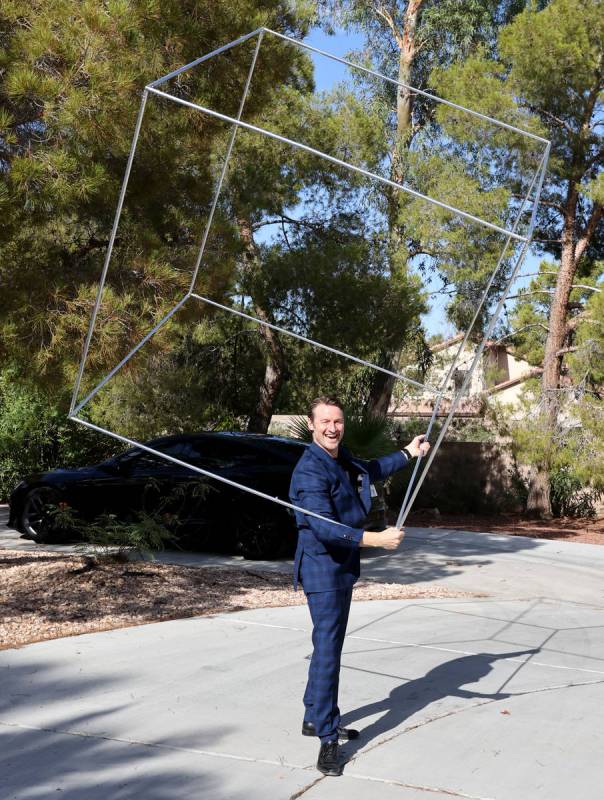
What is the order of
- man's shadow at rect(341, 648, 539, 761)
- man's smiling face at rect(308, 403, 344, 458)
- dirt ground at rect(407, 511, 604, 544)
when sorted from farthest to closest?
dirt ground at rect(407, 511, 604, 544), man's shadow at rect(341, 648, 539, 761), man's smiling face at rect(308, 403, 344, 458)

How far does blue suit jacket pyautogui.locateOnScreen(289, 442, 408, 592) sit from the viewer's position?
480cm

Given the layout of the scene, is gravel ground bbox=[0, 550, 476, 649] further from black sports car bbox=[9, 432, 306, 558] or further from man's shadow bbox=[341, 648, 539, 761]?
man's shadow bbox=[341, 648, 539, 761]

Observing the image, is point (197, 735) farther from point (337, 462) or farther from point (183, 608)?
point (183, 608)

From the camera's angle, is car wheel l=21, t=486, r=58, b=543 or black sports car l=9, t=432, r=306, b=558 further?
car wheel l=21, t=486, r=58, b=543

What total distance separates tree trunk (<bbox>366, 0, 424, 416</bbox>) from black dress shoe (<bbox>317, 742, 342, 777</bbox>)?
11564mm

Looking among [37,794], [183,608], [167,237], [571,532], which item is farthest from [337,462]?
[571,532]

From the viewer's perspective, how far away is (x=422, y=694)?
5930 millimetres

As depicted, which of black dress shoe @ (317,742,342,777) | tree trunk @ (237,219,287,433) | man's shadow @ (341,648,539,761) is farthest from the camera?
tree trunk @ (237,219,287,433)

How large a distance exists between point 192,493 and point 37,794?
704cm

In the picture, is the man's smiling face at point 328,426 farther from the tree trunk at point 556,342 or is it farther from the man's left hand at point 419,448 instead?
the tree trunk at point 556,342

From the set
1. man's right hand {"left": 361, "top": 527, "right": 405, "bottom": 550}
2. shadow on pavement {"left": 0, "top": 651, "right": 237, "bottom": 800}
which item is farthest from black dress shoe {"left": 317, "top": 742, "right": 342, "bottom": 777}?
man's right hand {"left": 361, "top": 527, "right": 405, "bottom": 550}

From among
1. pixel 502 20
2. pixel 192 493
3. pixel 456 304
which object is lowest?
pixel 192 493

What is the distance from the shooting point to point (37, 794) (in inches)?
167

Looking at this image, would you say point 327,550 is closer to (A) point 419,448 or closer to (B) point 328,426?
(B) point 328,426
